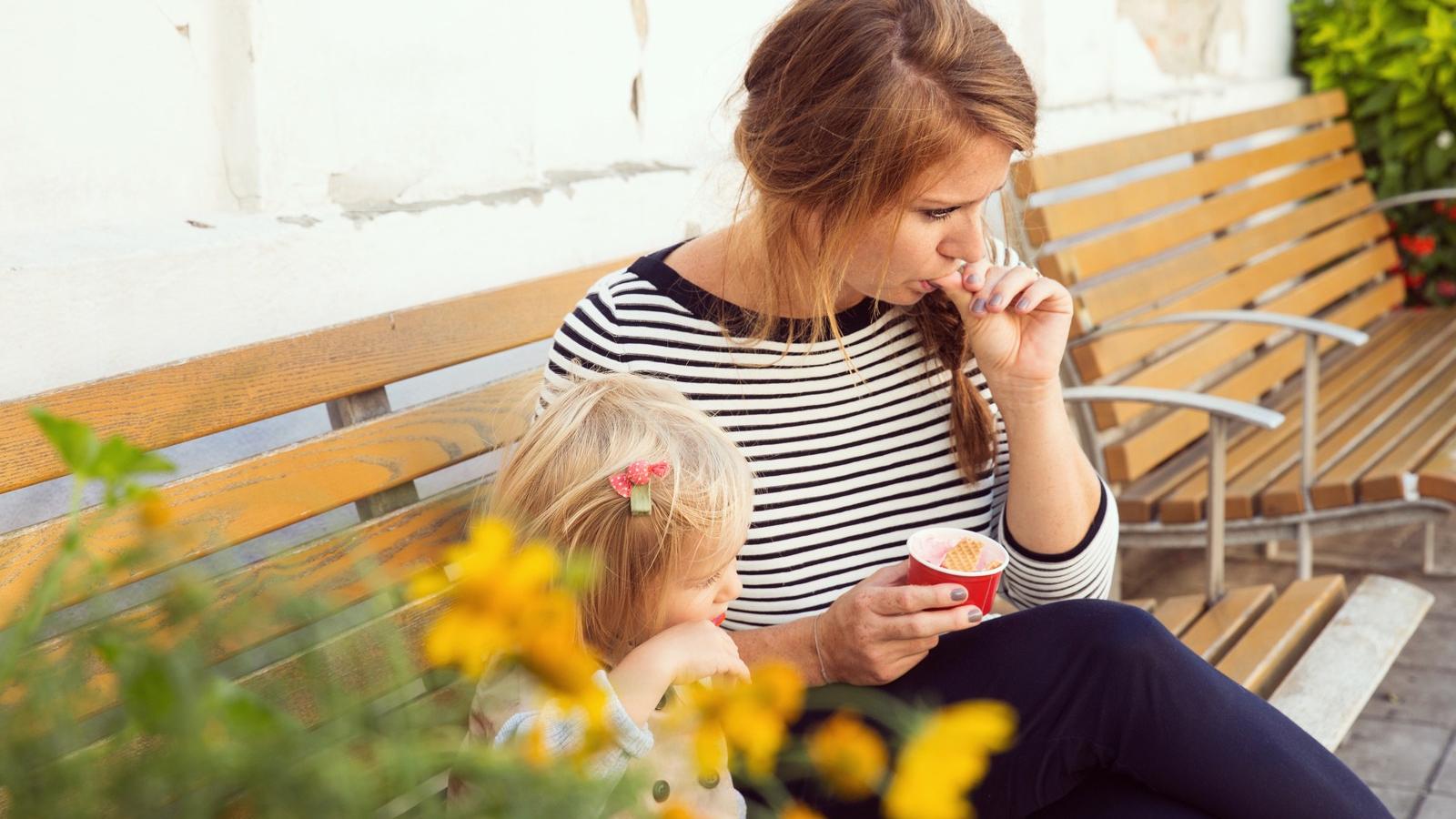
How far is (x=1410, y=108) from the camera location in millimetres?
4816

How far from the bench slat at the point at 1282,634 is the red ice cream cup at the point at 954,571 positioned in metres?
0.86

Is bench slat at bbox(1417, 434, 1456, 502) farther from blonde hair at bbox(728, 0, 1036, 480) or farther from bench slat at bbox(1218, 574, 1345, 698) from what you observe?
blonde hair at bbox(728, 0, 1036, 480)

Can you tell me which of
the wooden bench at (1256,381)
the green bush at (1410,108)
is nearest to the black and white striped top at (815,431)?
the wooden bench at (1256,381)

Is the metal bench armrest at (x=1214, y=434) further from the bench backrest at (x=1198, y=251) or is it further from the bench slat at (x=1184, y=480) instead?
the bench backrest at (x=1198, y=251)

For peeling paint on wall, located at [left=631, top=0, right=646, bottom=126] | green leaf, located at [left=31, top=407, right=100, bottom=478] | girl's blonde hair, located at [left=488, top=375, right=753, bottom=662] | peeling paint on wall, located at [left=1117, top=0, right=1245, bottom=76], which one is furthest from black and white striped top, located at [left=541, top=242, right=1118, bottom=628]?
peeling paint on wall, located at [left=1117, top=0, right=1245, bottom=76]

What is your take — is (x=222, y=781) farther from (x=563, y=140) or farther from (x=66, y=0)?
(x=563, y=140)

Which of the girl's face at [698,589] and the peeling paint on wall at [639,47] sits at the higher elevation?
the peeling paint on wall at [639,47]

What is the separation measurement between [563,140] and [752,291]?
0.90m

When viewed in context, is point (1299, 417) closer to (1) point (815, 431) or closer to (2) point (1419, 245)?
(2) point (1419, 245)

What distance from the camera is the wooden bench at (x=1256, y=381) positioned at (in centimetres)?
240

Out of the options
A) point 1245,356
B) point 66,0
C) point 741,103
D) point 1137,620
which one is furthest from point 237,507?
point 1245,356

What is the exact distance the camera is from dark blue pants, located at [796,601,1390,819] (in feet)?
4.65

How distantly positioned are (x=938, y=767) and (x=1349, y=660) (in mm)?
2066

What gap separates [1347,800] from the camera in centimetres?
141
